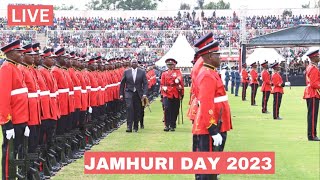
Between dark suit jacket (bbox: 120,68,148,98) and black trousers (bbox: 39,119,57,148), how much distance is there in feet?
30.9

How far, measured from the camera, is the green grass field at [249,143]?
1420cm

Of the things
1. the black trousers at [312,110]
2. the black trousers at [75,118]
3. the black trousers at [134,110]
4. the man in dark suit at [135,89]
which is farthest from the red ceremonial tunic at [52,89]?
the man in dark suit at [135,89]

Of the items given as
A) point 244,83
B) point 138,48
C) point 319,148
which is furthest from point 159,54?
point 319,148

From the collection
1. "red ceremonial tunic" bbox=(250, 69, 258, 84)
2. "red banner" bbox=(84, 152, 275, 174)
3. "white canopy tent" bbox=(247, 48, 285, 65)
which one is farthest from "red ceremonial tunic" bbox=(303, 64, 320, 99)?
"white canopy tent" bbox=(247, 48, 285, 65)

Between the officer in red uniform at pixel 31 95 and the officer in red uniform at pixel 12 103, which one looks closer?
the officer in red uniform at pixel 12 103

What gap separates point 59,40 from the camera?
3017 inches

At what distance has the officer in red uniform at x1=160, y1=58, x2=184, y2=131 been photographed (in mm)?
23844

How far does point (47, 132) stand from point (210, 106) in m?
4.89

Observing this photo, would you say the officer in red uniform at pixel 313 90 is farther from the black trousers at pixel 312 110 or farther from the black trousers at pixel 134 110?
the black trousers at pixel 134 110

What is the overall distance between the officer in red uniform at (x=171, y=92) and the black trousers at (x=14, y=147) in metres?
11.5

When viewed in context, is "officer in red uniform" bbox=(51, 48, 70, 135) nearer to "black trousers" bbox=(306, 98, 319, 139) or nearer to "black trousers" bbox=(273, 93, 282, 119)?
"black trousers" bbox=(306, 98, 319, 139)

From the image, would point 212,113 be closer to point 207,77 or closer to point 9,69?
point 207,77

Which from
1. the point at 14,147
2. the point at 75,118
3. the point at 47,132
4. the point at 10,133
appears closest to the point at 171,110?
the point at 75,118

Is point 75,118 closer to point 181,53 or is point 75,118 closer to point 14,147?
point 14,147
